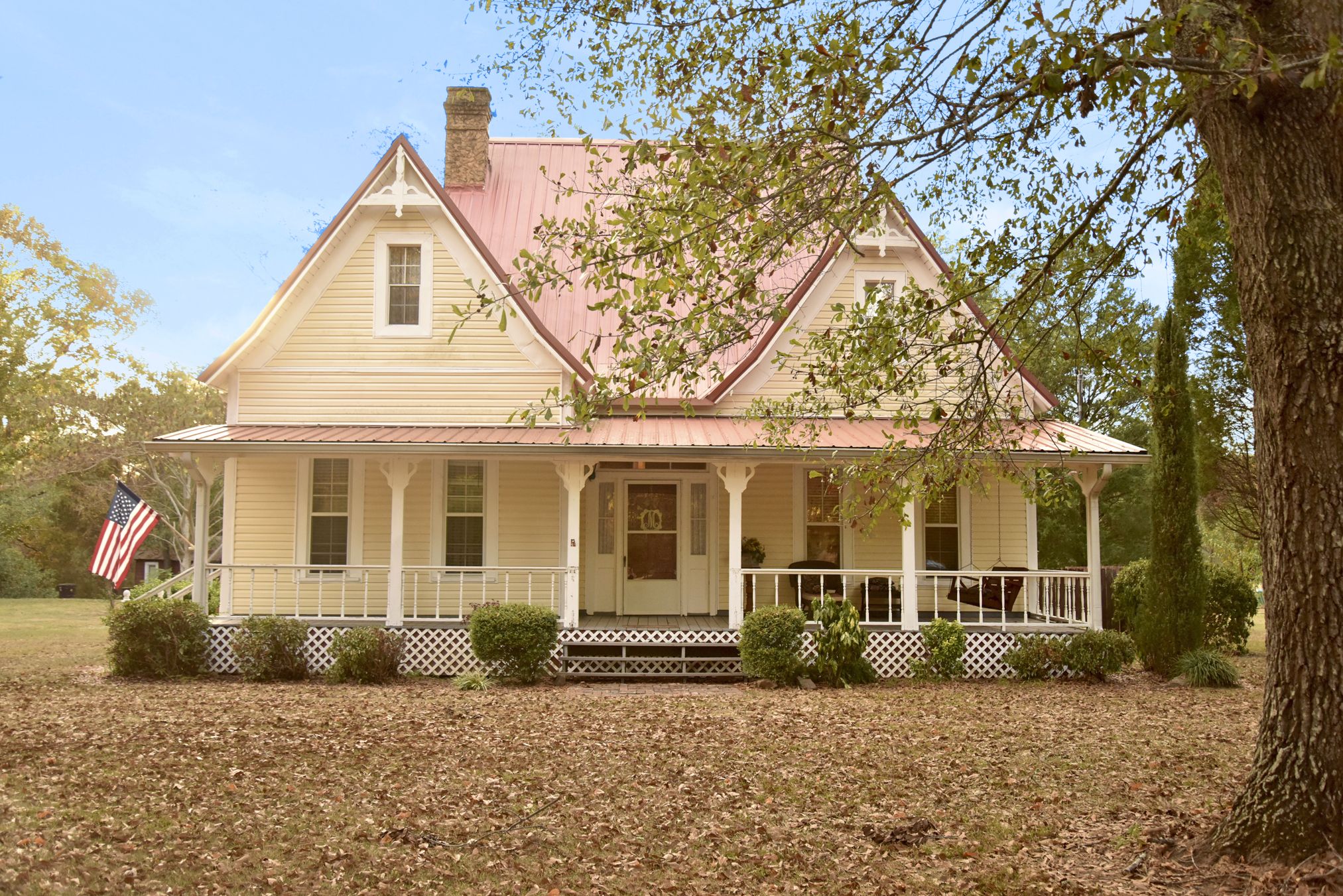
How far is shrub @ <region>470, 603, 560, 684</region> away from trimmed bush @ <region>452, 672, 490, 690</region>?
0.93 ft

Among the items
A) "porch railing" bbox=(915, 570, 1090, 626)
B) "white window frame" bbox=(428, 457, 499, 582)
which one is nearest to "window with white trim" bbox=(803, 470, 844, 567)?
"porch railing" bbox=(915, 570, 1090, 626)

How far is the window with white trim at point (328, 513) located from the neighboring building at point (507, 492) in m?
0.03

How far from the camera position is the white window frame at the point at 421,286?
16.7 m

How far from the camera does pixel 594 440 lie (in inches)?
591

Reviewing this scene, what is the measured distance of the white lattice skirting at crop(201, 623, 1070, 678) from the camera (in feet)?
49.0

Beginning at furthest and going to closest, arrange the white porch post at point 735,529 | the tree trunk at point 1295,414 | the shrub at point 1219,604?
the shrub at point 1219,604, the white porch post at point 735,529, the tree trunk at point 1295,414

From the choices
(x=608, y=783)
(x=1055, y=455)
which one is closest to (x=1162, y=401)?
(x=1055, y=455)

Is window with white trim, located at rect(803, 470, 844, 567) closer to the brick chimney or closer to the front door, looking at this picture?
the front door

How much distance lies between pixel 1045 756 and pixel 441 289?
36.4 feet

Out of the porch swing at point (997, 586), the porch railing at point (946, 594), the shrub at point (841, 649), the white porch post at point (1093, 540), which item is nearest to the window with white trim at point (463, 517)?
the porch railing at point (946, 594)

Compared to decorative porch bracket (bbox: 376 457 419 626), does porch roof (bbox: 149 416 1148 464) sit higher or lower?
higher

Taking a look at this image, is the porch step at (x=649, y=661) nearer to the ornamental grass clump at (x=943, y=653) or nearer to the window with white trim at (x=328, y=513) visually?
the ornamental grass clump at (x=943, y=653)

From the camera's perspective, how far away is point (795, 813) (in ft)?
25.8

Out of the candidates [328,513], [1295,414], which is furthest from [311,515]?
[1295,414]
